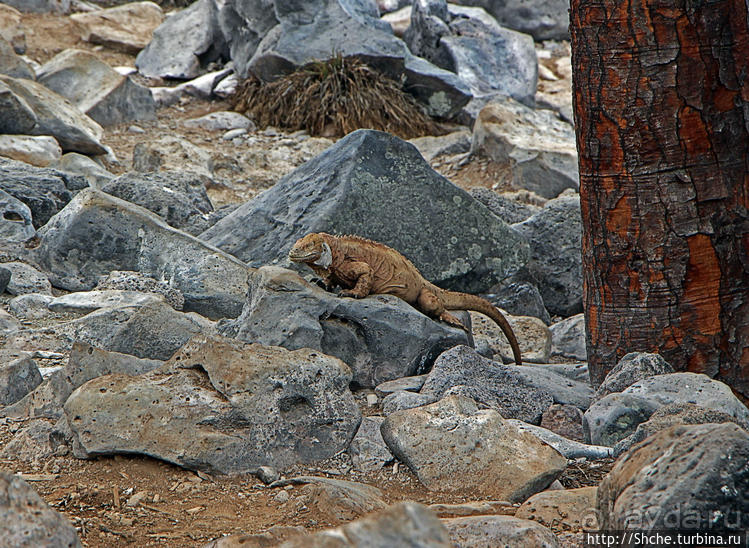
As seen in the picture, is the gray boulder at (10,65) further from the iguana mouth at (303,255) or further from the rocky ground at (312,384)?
the iguana mouth at (303,255)

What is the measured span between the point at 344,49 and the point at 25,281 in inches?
305

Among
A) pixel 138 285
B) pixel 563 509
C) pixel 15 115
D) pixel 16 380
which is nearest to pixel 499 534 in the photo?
pixel 563 509

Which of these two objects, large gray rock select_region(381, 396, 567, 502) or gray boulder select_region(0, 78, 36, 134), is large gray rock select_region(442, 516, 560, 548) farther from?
gray boulder select_region(0, 78, 36, 134)

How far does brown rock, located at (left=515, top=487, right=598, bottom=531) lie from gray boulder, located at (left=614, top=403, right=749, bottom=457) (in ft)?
1.29

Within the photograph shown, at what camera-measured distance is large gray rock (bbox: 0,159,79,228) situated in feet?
24.3

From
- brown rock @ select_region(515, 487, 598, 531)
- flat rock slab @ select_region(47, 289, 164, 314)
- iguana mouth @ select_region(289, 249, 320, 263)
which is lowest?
flat rock slab @ select_region(47, 289, 164, 314)

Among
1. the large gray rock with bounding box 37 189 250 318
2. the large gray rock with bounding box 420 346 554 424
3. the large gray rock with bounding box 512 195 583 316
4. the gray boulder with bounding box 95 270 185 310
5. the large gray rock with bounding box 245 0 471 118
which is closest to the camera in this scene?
the large gray rock with bounding box 420 346 554 424

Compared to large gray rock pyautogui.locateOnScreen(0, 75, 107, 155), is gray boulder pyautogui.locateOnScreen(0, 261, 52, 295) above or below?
below

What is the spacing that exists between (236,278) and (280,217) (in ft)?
2.09

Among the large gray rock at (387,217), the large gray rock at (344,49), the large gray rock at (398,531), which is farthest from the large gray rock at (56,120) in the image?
the large gray rock at (398,531)

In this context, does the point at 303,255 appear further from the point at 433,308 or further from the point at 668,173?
the point at 668,173

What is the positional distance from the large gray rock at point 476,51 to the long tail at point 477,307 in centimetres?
880

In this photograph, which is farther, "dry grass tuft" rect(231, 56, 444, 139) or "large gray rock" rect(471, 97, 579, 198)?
"dry grass tuft" rect(231, 56, 444, 139)

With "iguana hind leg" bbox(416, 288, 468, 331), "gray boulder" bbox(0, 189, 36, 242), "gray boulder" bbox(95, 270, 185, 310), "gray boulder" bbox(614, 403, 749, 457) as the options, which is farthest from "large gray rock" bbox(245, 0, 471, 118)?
"gray boulder" bbox(614, 403, 749, 457)
